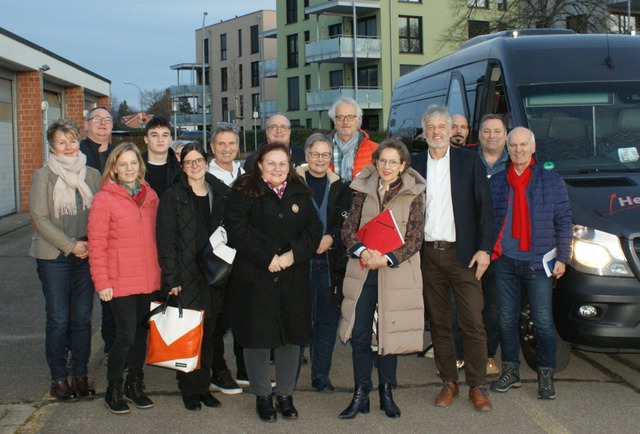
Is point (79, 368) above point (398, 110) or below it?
below

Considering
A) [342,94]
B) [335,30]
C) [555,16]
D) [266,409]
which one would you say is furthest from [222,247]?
[335,30]

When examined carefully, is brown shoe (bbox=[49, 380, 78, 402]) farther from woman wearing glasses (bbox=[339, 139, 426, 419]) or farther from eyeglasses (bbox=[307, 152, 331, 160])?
eyeglasses (bbox=[307, 152, 331, 160])

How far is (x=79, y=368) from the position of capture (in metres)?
5.57

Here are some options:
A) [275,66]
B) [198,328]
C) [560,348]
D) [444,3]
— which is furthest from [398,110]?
[275,66]

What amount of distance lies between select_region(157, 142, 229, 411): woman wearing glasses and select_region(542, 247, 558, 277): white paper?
89.1 inches

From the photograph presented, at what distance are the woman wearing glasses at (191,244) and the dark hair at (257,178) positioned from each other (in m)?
0.34

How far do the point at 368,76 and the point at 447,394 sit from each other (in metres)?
41.6

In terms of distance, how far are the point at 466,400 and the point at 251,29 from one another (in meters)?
64.6

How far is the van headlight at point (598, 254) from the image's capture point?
5258mm

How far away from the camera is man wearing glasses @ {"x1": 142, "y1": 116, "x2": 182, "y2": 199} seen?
18.9 ft

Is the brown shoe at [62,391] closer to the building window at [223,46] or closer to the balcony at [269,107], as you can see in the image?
the balcony at [269,107]

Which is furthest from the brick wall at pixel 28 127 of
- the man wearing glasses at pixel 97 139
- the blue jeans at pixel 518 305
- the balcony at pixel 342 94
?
the balcony at pixel 342 94

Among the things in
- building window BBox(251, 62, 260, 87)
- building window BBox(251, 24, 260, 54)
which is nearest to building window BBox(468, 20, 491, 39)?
building window BBox(251, 62, 260, 87)

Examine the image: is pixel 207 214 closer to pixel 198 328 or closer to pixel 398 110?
pixel 198 328
